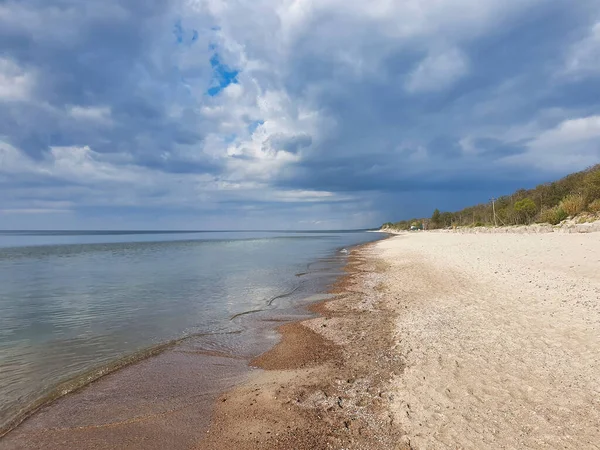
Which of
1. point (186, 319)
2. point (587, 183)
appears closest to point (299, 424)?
point (186, 319)

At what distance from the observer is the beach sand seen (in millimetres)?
4855

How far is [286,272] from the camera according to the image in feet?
90.4

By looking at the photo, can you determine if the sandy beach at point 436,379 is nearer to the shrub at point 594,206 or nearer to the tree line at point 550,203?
the shrub at point 594,206

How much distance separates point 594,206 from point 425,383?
53.5 metres

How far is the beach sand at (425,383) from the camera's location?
486cm

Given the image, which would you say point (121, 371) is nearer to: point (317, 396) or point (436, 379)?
point (317, 396)

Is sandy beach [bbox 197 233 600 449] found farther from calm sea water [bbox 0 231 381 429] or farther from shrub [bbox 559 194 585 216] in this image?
shrub [bbox 559 194 585 216]

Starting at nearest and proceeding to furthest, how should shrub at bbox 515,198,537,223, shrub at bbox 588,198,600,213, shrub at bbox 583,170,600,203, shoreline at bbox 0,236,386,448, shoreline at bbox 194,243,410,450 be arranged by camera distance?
shoreline at bbox 194,243,410,450 → shoreline at bbox 0,236,386,448 → shrub at bbox 588,198,600,213 → shrub at bbox 583,170,600,203 → shrub at bbox 515,198,537,223

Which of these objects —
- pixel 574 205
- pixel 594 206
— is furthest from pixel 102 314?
pixel 574 205

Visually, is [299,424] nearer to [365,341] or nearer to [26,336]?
[365,341]

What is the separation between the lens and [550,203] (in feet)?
232

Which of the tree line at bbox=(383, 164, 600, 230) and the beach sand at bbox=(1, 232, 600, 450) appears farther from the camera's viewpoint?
the tree line at bbox=(383, 164, 600, 230)

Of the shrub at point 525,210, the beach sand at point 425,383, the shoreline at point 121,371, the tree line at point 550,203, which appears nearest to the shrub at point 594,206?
the tree line at point 550,203

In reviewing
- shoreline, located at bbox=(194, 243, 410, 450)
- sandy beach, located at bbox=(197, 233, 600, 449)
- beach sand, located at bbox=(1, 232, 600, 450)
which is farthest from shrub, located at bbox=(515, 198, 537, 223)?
shoreline, located at bbox=(194, 243, 410, 450)
